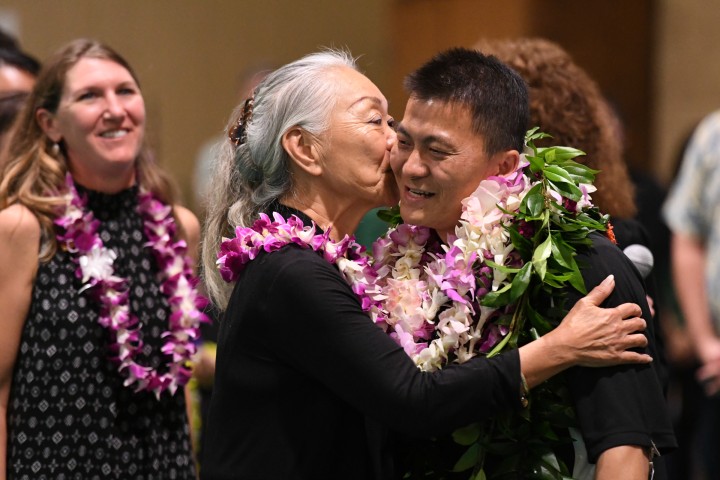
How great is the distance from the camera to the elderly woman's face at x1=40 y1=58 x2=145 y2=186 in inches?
148

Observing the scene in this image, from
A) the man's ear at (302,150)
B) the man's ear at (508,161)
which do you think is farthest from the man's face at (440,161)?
the man's ear at (302,150)

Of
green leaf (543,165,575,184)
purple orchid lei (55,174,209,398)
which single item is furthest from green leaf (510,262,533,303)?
purple orchid lei (55,174,209,398)

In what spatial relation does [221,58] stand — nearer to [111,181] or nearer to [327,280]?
[111,181]

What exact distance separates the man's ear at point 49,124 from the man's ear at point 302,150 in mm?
→ 1100

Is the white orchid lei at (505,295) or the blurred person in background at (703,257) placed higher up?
the white orchid lei at (505,295)

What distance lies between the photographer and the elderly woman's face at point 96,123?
3.76 meters

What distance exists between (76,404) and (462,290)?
1.34 meters

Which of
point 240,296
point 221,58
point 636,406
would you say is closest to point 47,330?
point 240,296

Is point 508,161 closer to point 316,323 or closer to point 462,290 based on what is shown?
point 462,290

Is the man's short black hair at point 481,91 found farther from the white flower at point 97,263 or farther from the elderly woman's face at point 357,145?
the white flower at point 97,263

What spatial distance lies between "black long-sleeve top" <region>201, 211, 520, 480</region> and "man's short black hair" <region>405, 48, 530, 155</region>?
47 cm

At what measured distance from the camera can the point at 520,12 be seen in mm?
7355

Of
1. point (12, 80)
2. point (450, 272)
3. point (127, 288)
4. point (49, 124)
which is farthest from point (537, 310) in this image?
point (12, 80)

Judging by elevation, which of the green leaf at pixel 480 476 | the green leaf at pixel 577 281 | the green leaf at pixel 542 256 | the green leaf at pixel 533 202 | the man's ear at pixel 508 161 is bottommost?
the green leaf at pixel 480 476
